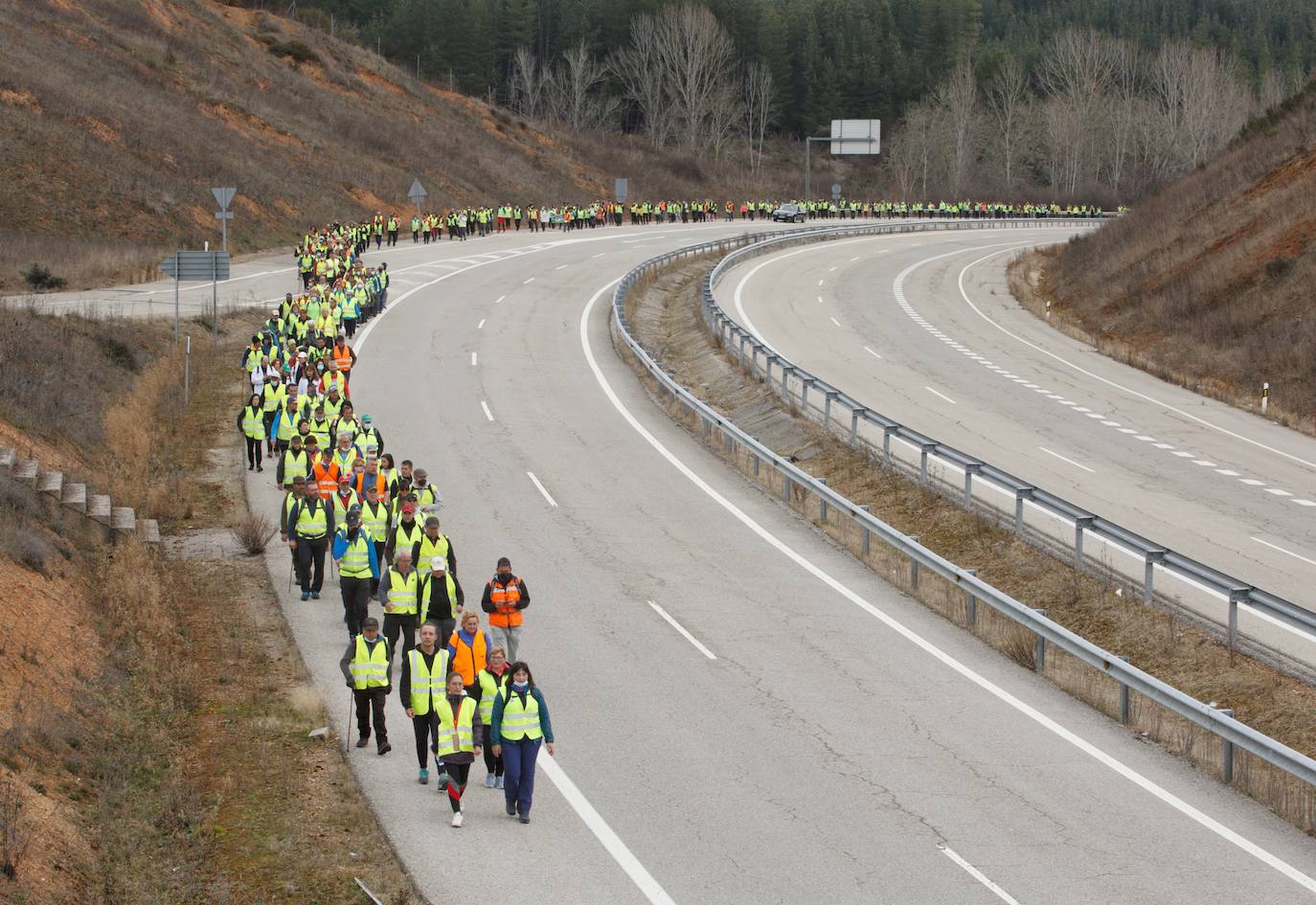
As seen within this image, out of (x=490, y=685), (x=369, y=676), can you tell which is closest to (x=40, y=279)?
(x=369, y=676)

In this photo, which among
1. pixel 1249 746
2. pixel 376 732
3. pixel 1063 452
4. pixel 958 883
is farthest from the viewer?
pixel 1063 452

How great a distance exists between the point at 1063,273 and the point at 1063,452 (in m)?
29.7

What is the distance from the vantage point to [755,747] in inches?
529

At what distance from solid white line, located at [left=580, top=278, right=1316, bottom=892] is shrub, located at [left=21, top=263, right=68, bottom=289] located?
21.2 meters

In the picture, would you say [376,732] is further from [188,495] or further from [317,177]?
[317,177]

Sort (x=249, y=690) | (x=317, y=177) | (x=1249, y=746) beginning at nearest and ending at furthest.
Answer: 1. (x=1249, y=746)
2. (x=249, y=690)
3. (x=317, y=177)

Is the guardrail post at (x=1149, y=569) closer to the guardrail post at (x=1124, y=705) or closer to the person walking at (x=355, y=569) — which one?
the guardrail post at (x=1124, y=705)

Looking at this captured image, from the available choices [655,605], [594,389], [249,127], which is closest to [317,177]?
[249,127]

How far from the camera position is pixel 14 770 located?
11.5 meters

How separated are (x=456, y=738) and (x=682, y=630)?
5.37m

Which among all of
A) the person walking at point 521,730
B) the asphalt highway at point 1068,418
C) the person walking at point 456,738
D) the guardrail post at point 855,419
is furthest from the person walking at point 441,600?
the guardrail post at point 855,419

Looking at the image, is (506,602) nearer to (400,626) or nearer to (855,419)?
(400,626)

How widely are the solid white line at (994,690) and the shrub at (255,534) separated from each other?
637 cm

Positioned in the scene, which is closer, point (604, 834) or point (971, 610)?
point (604, 834)
